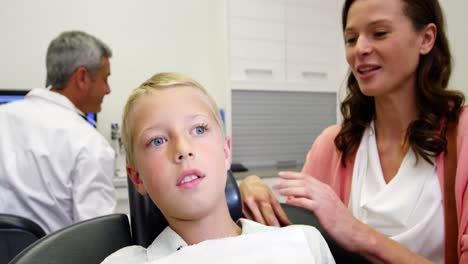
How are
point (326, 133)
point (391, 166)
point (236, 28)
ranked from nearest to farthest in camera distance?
point (391, 166) < point (326, 133) < point (236, 28)

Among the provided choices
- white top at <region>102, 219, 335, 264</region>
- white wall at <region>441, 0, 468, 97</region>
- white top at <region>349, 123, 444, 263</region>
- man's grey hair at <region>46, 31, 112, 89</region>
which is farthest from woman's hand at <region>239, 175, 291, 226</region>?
white wall at <region>441, 0, 468, 97</region>

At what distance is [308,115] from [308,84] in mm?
275

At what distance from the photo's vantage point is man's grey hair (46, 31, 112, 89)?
1968 mm

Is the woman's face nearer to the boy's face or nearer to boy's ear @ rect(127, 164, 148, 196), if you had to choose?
the boy's face

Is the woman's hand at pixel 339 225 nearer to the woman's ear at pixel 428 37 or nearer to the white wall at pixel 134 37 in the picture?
the woman's ear at pixel 428 37

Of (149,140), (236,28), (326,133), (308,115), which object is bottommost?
(308,115)

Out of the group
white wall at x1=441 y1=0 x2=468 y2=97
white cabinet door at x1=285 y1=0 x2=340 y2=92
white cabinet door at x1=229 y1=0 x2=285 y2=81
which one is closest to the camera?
white wall at x1=441 y1=0 x2=468 y2=97

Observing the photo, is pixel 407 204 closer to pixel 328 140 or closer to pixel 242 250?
pixel 328 140

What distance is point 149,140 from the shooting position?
2.69 ft

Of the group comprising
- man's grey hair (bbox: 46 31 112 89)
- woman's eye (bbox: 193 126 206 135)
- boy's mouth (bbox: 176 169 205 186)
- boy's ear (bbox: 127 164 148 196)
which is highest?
man's grey hair (bbox: 46 31 112 89)

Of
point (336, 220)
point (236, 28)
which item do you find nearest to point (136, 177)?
point (336, 220)

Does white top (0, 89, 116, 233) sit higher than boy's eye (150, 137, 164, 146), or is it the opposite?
boy's eye (150, 137, 164, 146)

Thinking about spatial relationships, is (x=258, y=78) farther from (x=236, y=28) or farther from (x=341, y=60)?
(x=341, y=60)

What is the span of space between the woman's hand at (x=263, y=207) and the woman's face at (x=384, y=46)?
48 cm
